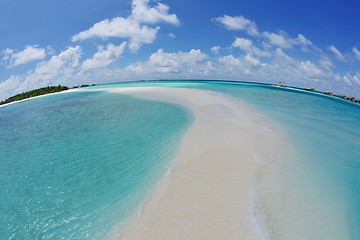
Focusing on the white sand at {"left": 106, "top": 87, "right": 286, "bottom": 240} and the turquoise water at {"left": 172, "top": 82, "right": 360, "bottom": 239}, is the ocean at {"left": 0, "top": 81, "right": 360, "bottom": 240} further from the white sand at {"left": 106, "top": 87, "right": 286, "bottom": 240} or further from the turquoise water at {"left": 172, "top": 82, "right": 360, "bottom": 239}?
the white sand at {"left": 106, "top": 87, "right": 286, "bottom": 240}

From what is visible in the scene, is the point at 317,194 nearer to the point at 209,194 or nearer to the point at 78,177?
the point at 209,194

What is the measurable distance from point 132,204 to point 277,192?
3712 mm

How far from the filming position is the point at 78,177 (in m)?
7.34

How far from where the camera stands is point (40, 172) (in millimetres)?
7906

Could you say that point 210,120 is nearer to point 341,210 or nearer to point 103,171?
point 103,171

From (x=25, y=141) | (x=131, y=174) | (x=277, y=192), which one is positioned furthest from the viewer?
(x=25, y=141)

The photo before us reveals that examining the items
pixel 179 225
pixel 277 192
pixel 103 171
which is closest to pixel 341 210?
pixel 277 192

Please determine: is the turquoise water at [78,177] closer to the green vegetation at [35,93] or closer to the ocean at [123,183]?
the ocean at [123,183]

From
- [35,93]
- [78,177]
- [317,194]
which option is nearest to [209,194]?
[317,194]

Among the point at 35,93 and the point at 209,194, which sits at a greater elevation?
the point at 35,93

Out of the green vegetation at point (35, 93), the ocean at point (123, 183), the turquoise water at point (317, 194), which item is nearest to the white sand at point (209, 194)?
the ocean at point (123, 183)

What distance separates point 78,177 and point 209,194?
407cm

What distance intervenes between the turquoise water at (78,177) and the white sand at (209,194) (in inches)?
21.4

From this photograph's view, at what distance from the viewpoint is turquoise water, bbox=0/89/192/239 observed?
5.21 m
